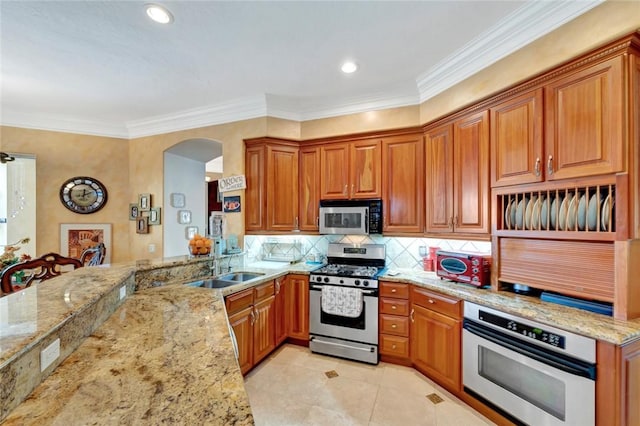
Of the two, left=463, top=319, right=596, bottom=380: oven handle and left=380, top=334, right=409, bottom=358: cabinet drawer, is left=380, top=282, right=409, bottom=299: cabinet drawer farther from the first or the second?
left=463, top=319, right=596, bottom=380: oven handle

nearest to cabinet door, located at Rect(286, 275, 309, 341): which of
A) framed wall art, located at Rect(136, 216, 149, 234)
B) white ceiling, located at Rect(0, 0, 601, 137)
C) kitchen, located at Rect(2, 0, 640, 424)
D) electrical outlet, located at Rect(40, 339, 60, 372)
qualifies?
kitchen, located at Rect(2, 0, 640, 424)

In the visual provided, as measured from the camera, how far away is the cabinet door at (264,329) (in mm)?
2729

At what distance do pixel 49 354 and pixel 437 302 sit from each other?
8.18ft

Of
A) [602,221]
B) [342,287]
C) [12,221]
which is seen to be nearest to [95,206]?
[12,221]

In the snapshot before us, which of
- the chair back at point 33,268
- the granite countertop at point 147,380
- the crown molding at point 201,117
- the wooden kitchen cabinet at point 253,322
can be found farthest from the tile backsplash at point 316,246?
the granite countertop at point 147,380

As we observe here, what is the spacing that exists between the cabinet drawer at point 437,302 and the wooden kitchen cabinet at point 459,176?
626mm

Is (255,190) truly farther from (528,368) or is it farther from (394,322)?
(528,368)

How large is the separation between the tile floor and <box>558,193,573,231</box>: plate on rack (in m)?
1.50

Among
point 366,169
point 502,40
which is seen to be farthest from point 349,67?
point 502,40

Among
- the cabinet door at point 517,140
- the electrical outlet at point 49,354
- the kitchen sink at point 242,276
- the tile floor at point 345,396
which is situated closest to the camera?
the electrical outlet at point 49,354

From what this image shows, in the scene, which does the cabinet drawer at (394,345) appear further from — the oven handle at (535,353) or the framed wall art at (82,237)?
the framed wall art at (82,237)

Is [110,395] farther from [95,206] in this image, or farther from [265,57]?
[95,206]

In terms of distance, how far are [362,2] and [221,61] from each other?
4.45 ft

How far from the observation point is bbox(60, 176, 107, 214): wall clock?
3.86 meters
